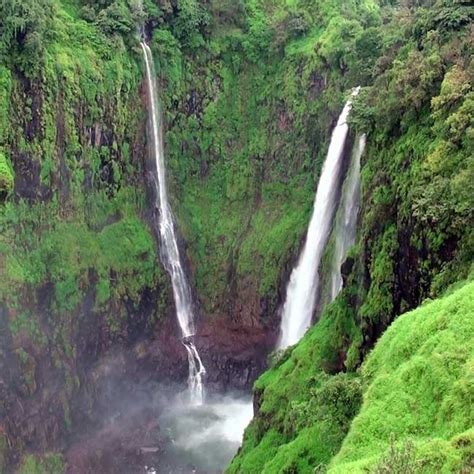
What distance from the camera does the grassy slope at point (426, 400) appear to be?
7633 millimetres

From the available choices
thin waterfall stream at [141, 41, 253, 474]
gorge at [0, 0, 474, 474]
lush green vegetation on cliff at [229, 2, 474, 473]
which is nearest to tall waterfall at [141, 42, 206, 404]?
thin waterfall stream at [141, 41, 253, 474]

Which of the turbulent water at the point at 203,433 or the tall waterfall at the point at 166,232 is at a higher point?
the tall waterfall at the point at 166,232

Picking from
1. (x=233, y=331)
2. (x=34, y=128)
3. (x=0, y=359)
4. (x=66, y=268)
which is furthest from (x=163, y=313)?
(x=34, y=128)

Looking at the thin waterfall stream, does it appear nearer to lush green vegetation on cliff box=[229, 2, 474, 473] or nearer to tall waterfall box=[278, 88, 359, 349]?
tall waterfall box=[278, 88, 359, 349]

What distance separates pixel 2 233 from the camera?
27.2 m

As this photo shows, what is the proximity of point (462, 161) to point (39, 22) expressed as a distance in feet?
66.9

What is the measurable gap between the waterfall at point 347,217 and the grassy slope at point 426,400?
12579 millimetres

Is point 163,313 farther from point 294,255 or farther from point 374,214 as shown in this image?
point 374,214

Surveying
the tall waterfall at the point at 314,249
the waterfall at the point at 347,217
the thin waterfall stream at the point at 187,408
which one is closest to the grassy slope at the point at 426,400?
the waterfall at the point at 347,217

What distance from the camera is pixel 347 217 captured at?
2417 centimetres

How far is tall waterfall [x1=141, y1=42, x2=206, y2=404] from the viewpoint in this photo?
32812 mm

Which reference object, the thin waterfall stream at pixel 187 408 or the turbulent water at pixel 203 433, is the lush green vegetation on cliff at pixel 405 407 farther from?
the thin waterfall stream at pixel 187 408

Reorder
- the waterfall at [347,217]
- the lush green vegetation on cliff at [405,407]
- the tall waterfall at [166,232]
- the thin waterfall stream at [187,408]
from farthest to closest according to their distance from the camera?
the tall waterfall at [166,232]
the thin waterfall stream at [187,408]
the waterfall at [347,217]
the lush green vegetation on cliff at [405,407]

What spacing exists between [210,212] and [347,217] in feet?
38.4
